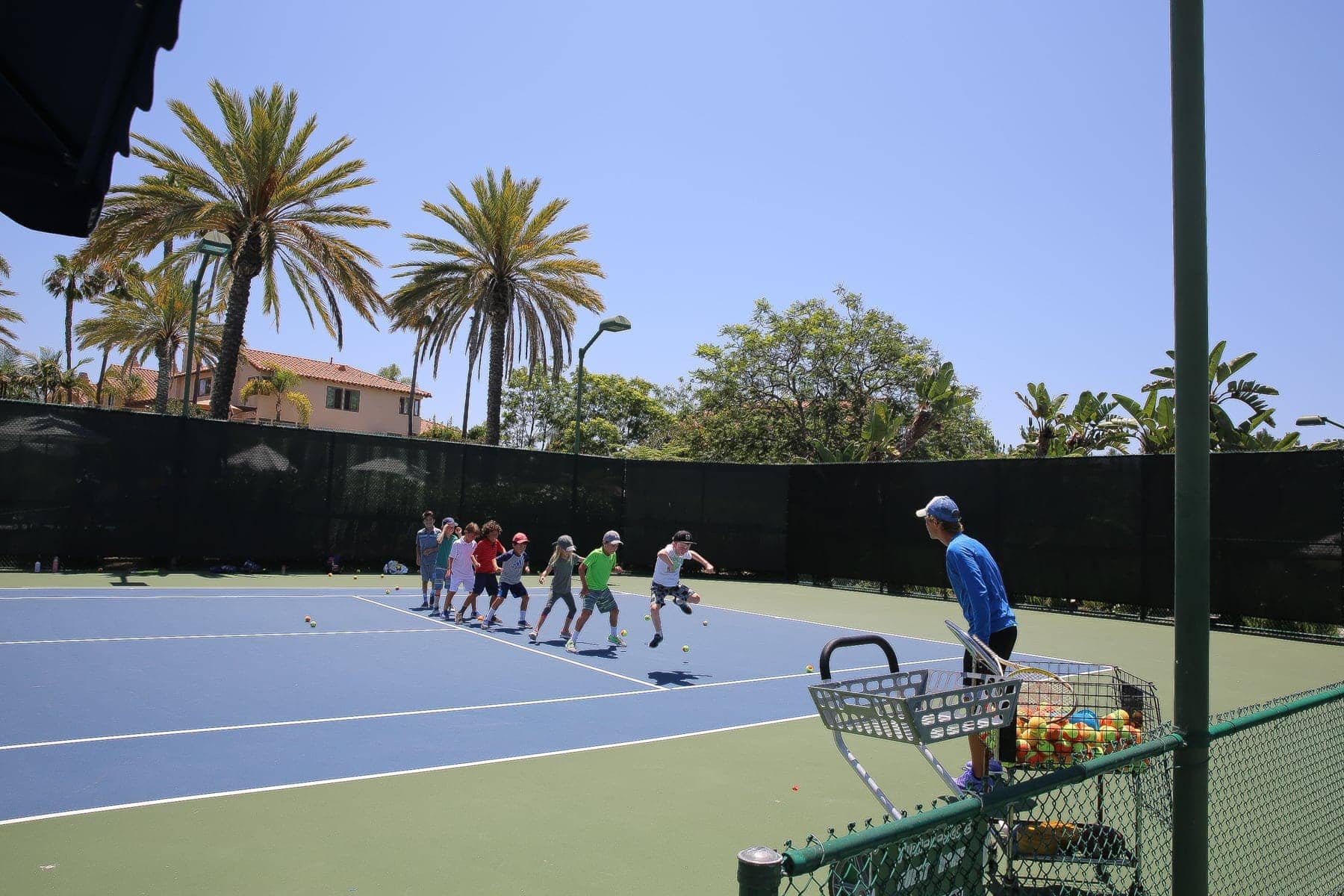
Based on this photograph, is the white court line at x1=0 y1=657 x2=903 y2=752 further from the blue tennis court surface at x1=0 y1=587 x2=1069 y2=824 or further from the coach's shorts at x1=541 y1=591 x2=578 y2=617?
the coach's shorts at x1=541 y1=591 x2=578 y2=617

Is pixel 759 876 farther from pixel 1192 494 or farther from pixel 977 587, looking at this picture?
pixel 977 587

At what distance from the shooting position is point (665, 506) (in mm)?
23828

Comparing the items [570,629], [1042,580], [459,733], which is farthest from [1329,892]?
[1042,580]

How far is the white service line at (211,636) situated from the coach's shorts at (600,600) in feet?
7.22

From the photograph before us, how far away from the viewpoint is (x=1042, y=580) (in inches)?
711

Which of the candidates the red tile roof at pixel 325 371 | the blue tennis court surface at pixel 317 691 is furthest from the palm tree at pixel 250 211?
the red tile roof at pixel 325 371

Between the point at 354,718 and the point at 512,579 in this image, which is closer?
the point at 354,718

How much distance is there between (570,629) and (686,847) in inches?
326

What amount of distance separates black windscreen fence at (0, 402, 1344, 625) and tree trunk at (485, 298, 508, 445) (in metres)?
3.57

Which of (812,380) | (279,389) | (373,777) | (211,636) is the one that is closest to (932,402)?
(812,380)

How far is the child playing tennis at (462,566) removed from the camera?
13.6 meters

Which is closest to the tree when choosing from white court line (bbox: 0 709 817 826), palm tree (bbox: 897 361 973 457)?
palm tree (bbox: 897 361 973 457)

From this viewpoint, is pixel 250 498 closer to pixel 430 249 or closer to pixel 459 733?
pixel 430 249

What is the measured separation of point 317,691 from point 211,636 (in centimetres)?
355
